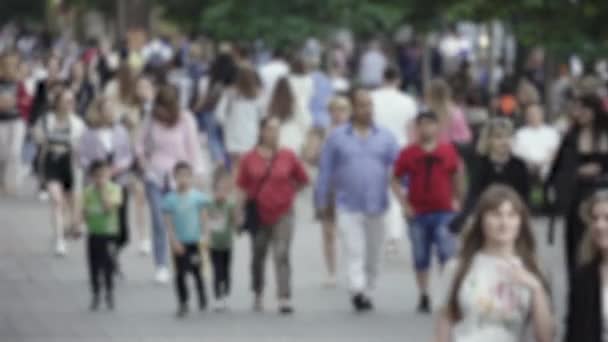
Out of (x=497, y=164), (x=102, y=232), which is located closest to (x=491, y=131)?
(x=497, y=164)

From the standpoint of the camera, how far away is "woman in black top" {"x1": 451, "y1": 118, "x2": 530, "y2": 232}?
16.2m

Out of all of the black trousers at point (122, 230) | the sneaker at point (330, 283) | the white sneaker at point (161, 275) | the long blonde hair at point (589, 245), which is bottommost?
the sneaker at point (330, 283)

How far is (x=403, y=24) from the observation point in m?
42.9

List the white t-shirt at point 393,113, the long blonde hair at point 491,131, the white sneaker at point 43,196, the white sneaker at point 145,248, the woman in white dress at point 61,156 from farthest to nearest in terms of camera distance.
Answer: the white sneaker at point 43,196 → the woman in white dress at point 61,156 → the white sneaker at point 145,248 → the white t-shirt at point 393,113 → the long blonde hair at point 491,131

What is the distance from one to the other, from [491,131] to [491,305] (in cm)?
752

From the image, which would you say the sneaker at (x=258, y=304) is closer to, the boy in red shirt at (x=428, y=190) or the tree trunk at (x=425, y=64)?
the boy in red shirt at (x=428, y=190)

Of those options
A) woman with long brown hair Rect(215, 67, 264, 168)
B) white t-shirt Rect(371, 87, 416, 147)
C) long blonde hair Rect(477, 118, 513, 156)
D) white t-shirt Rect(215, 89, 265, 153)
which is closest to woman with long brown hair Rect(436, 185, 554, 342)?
long blonde hair Rect(477, 118, 513, 156)

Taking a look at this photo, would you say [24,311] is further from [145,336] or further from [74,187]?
[74,187]

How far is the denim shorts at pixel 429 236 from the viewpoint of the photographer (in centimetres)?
1645

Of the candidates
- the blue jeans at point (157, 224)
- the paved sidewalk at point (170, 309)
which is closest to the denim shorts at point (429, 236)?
the paved sidewalk at point (170, 309)

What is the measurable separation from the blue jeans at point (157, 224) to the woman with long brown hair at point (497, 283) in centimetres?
979

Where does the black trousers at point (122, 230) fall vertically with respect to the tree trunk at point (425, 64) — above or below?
below

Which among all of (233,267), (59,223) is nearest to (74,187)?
(59,223)

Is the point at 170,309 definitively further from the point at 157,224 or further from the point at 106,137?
the point at 106,137
